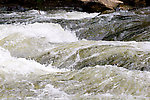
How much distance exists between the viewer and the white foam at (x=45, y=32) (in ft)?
20.3

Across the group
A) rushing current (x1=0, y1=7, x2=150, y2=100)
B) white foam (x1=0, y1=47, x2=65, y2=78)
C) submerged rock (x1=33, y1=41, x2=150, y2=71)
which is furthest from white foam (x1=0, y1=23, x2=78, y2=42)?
white foam (x1=0, y1=47, x2=65, y2=78)

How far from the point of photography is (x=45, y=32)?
6465mm

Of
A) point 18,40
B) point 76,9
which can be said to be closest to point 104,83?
point 18,40

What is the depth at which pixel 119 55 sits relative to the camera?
4.08 metres

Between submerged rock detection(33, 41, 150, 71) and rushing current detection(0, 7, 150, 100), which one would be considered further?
submerged rock detection(33, 41, 150, 71)

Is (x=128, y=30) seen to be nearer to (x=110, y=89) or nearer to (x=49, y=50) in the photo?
(x=49, y=50)

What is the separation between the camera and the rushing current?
2.99 metres

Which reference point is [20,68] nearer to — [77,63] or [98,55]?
[77,63]

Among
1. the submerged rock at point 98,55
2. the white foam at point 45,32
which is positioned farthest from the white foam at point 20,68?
the white foam at point 45,32

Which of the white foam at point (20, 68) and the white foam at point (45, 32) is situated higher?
the white foam at point (45, 32)

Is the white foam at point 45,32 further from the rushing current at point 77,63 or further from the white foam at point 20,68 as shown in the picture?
the white foam at point 20,68

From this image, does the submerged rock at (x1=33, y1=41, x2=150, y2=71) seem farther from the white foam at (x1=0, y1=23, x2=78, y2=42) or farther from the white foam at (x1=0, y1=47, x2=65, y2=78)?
the white foam at (x1=0, y1=23, x2=78, y2=42)

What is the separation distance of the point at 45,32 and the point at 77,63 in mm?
2400

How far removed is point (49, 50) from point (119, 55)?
1636 mm
